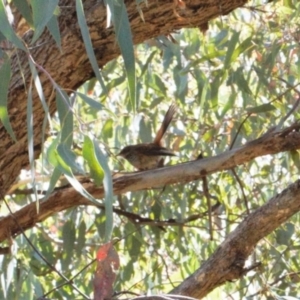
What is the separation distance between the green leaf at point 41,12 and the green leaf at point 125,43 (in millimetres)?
94

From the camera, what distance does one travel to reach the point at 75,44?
1.33 meters

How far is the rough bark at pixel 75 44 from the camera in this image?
1.33 m

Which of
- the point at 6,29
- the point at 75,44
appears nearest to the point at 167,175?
the point at 75,44

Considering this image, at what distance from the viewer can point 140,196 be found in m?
2.15

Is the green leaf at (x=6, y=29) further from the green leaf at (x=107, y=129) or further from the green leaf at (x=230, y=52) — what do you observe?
the green leaf at (x=107, y=129)

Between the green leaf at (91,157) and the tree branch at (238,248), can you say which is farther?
the tree branch at (238,248)

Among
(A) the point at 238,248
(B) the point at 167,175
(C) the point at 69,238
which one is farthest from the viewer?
(C) the point at 69,238

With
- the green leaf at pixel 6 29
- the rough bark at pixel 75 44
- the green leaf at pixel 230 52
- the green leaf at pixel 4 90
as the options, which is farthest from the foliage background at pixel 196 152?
the green leaf at pixel 6 29

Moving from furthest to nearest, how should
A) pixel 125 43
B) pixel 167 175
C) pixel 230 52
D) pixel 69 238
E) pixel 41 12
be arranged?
pixel 69 238 → pixel 230 52 → pixel 167 175 → pixel 125 43 → pixel 41 12

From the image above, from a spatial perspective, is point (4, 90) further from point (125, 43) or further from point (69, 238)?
point (69, 238)

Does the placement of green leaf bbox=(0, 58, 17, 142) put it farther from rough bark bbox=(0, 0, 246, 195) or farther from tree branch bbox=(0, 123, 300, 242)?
tree branch bbox=(0, 123, 300, 242)

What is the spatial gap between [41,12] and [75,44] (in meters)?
0.54

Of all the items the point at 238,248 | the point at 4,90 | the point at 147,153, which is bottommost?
the point at 238,248

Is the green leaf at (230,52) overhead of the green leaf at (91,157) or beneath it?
overhead
